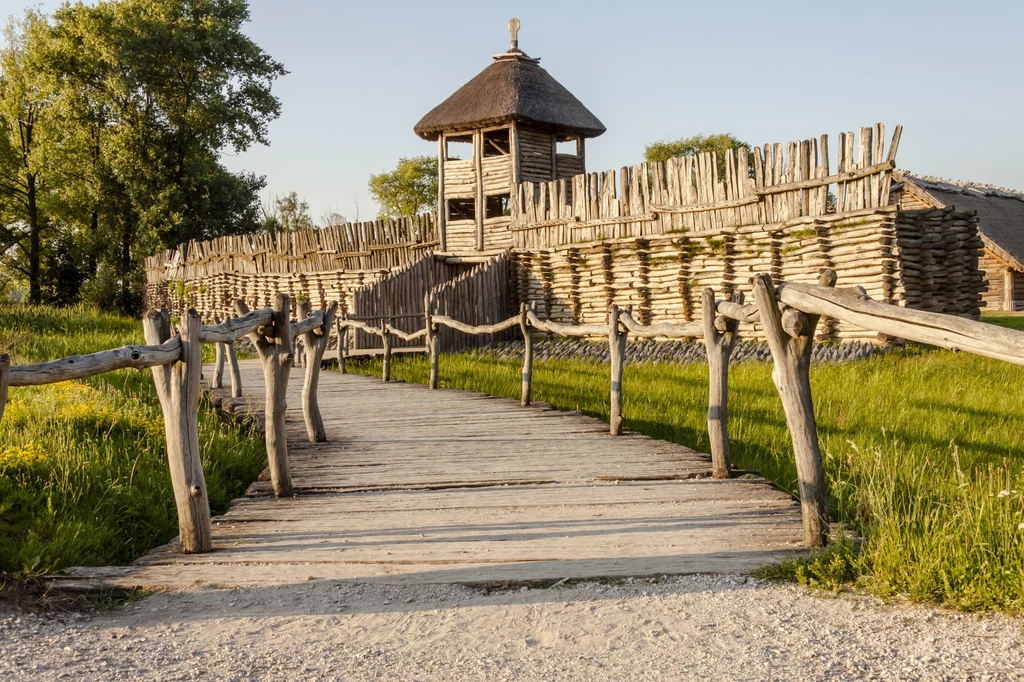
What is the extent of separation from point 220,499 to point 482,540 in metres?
2.90

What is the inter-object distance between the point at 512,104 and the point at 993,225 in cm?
1377

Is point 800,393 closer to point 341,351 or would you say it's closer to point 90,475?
point 90,475

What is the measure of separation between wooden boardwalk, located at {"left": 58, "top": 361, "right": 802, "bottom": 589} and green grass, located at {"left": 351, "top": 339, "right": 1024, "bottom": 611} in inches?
23.0

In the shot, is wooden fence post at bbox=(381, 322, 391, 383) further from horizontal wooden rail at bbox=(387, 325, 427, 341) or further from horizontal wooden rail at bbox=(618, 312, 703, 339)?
horizontal wooden rail at bbox=(618, 312, 703, 339)

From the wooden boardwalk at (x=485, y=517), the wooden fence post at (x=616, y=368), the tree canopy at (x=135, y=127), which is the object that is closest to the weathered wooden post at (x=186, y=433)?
the wooden boardwalk at (x=485, y=517)

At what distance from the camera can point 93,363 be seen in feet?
14.2

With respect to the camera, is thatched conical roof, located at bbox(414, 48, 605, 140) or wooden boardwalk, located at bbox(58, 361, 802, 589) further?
thatched conical roof, located at bbox(414, 48, 605, 140)

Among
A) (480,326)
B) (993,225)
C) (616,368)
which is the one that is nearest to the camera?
(616,368)

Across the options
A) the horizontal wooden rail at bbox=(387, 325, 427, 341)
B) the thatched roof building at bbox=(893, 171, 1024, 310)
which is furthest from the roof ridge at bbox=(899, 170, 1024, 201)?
the horizontal wooden rail at bbox=(387, 325, 427, 341)

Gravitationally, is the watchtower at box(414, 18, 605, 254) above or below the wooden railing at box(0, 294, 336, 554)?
above

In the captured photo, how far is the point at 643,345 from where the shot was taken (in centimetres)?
1692

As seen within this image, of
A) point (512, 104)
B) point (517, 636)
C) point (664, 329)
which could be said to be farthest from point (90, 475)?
point (512, 104)

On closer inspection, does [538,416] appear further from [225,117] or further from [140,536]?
[225,117]

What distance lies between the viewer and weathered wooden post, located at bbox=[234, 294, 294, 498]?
604 cm
